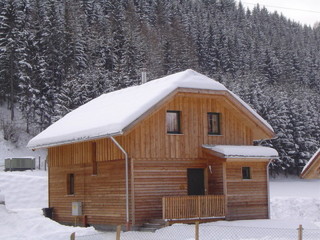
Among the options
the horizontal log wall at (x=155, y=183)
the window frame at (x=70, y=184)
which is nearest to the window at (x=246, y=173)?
the horizontal log wall at (x=155, y=183)

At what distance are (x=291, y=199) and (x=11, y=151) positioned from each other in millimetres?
34255

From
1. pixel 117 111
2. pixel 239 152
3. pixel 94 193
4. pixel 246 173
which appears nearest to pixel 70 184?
pixel 94 193

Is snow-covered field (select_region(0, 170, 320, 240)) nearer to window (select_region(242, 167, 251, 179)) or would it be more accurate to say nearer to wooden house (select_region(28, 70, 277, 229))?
wooden house (select_region(28, 70, 277, 229))

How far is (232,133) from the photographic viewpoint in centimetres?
2845

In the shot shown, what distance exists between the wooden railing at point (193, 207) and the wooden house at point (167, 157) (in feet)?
0.14

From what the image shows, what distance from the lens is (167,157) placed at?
25812 mm

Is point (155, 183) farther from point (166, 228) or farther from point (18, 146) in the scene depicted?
point (18, 146)

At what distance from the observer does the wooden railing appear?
2423 cm

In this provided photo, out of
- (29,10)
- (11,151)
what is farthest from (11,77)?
(29,10)

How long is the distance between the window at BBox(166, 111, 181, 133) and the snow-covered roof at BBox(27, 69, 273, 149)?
133cm

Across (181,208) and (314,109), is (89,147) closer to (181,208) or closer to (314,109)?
(181,208)

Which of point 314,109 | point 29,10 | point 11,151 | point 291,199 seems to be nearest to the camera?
point 291,199

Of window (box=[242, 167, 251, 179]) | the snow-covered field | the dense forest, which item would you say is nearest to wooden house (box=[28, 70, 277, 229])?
window (box=[242, 167, 251, 179])

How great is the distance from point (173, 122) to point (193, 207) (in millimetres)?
4152
